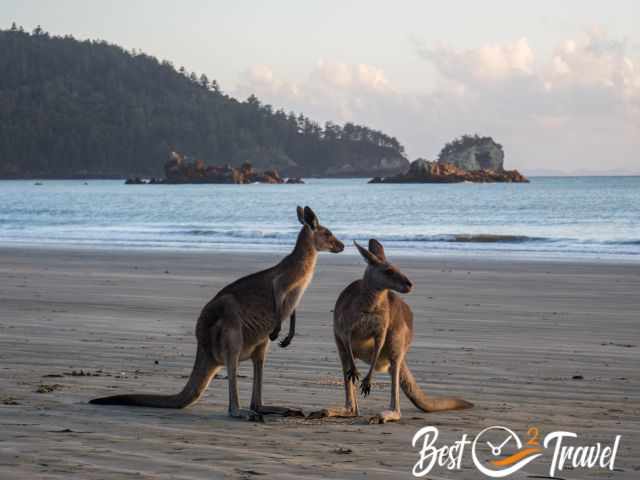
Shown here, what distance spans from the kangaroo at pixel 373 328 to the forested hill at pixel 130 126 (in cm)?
16867

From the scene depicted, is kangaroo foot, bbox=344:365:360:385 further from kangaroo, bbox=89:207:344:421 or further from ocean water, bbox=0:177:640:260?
ocean water, bbox=0:177:640:260

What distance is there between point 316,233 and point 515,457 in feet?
6.16

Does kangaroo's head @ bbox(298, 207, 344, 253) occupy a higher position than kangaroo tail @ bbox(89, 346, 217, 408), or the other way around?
kangaroo's head @ bbox(298, 207, 344, 253)

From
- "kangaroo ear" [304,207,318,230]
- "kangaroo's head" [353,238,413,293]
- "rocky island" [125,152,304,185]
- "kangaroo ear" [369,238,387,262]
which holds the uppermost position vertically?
"rocky island" [125,152,304,185]

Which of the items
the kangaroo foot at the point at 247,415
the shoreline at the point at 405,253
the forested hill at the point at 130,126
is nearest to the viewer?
the kangaroo foot at the point at 247,415

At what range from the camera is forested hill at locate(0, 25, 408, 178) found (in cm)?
17338

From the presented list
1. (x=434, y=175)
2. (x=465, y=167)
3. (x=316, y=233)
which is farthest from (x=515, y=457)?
(x=465, y=167)

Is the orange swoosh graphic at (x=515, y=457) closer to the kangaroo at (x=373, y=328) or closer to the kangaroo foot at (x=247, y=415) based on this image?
the kangaroo at (x=373, y=328)

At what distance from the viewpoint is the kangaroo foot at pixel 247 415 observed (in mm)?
5914

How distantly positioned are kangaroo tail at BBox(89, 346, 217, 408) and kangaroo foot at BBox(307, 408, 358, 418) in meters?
0.65

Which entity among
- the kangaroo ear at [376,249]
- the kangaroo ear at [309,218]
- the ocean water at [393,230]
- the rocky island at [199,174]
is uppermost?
the rocky island at [199,174]

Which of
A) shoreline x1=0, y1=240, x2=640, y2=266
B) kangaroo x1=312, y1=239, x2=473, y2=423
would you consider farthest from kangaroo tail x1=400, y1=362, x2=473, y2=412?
shoreline x1=0, y1=240, x2=640, y2=266

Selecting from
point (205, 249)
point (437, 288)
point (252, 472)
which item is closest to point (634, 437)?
point (252, 472)

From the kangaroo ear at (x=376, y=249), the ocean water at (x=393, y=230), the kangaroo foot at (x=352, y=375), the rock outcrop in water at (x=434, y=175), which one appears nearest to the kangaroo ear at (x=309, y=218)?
the kangaroo ear at (x=376, y=249)
